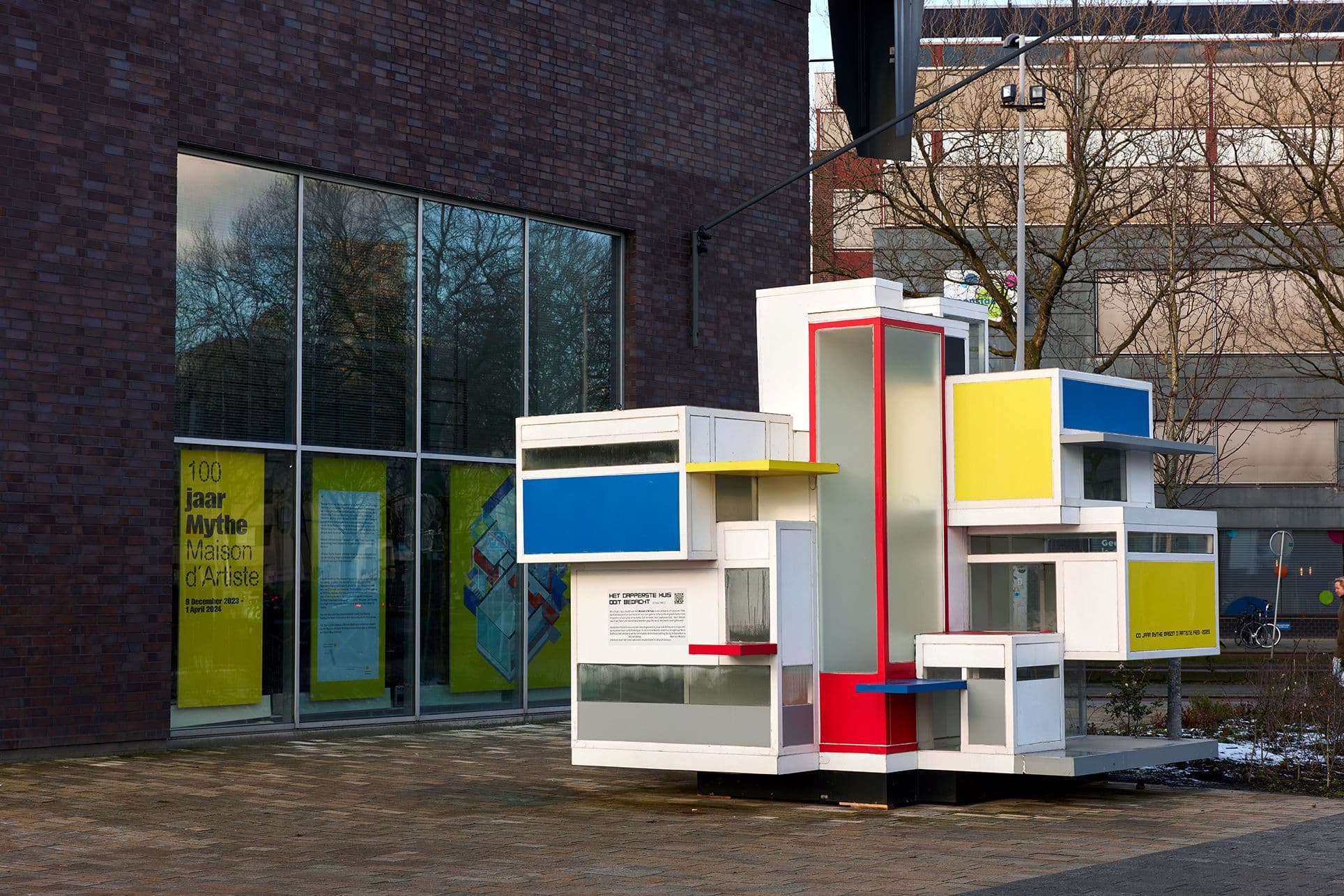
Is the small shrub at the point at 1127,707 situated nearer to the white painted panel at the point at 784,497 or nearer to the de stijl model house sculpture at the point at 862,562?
the de stijl model house sculpture at the point at 862,562

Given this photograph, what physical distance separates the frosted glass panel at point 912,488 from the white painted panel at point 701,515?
4.05 ft

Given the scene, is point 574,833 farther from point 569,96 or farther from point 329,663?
point 569,96

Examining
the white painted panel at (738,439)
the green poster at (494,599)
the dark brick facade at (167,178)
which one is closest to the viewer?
the white painted panel at (738,439)

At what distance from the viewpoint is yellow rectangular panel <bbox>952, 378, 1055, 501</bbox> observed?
11.4 meters

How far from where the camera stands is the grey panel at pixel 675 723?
440 inches

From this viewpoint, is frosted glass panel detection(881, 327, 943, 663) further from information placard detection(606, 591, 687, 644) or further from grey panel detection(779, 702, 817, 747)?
information placard detection(606, 591, 687, 644)

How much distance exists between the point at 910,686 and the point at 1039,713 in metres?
0.93

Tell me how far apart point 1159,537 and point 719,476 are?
3074 millimetres

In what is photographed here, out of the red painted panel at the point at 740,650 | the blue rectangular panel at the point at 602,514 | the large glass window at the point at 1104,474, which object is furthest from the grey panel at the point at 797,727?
the large glass window at the point at 1104,474

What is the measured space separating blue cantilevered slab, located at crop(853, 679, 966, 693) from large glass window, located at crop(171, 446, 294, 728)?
665 centimetres

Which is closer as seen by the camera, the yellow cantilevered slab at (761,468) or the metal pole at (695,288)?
the yellow cantilevered slab at (761,468)

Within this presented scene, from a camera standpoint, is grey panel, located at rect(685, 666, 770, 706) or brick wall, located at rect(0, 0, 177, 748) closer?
grey panel, located at rect(685, 666, 770, 706)

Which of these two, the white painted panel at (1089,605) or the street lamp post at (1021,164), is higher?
the street lamp post at (1021,164)

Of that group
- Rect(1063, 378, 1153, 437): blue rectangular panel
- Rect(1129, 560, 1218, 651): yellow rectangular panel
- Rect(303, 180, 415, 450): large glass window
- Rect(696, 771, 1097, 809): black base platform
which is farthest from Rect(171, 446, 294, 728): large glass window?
Rect(1129, 560, 1218, 651): yellow rectangular panel
